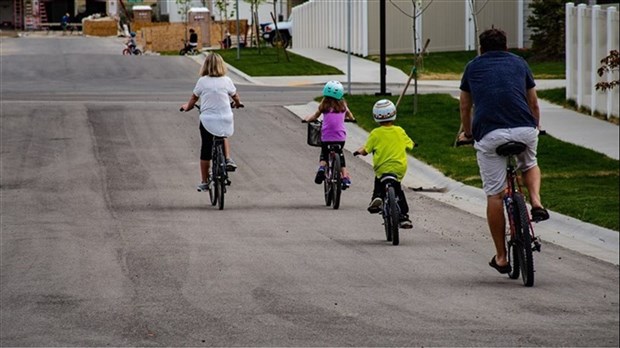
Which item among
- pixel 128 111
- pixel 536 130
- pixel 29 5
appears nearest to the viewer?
pixel 536 130

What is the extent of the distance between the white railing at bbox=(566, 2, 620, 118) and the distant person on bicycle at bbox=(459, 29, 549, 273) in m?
15.2

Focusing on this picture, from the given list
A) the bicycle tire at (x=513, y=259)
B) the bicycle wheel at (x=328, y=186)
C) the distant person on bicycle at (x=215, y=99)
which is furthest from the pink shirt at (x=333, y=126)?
the bicycle tire at (x=513, y=259)

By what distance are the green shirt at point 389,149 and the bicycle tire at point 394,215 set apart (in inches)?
15.9

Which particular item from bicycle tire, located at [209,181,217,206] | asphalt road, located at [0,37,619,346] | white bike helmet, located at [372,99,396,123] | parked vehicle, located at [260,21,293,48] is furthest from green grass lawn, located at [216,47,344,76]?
white bike helmet, located at [372,99,396,123]

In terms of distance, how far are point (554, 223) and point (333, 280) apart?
14.6 feet

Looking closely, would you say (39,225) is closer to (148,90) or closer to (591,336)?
(591,336)

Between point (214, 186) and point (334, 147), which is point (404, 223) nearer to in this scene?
point (334, 147)

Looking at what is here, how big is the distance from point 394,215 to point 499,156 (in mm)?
2794

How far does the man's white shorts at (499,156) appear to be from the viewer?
35.0ft

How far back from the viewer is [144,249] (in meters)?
13.3

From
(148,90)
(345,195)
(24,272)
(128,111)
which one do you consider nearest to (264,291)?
(24,272)

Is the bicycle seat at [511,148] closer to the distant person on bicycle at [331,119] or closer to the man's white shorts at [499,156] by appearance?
the man's white shorts at [499,156]

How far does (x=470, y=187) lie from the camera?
18.5 meters

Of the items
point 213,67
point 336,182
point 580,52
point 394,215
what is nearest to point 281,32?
point 580,52
